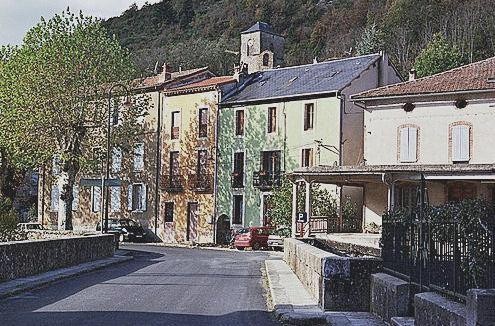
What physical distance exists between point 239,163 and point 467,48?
84.1 ft

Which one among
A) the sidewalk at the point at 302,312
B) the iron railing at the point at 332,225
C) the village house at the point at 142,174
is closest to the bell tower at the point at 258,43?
the village house at the point at 142,174

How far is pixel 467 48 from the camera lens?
2606 inches

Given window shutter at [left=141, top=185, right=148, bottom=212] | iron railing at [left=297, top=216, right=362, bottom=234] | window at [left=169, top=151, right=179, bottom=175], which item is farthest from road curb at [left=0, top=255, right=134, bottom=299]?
window shutter at [left=141, top=185, right=148, bottom=212]

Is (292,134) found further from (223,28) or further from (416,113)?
(223,28)

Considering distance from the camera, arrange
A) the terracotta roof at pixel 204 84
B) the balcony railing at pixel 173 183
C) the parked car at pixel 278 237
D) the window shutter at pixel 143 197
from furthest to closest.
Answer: the window shutter at pixel 143 197, the balcony railing at pixel 173 183, the terracotta roof at pixel 204 84, the parked car at pixel 278 237

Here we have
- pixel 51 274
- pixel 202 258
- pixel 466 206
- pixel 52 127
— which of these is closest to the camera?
pixel 466 206

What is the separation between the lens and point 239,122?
165 feet

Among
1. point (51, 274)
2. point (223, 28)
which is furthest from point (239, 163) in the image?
point (223, 28)

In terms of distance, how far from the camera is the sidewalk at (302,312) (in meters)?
12.7

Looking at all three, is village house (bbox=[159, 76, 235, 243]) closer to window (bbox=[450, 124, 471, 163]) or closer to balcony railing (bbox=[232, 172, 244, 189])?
balcony railing (bbox=[232, 172, 244, 189])

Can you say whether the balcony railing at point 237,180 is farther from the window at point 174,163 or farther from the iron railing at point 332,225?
the iron railing at point 332,225

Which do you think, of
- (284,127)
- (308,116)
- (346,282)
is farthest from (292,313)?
(284,127)

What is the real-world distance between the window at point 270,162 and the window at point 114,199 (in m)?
12.8

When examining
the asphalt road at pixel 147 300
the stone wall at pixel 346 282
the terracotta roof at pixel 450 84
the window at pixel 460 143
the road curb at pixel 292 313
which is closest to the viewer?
the road curb at pixel 292 313
